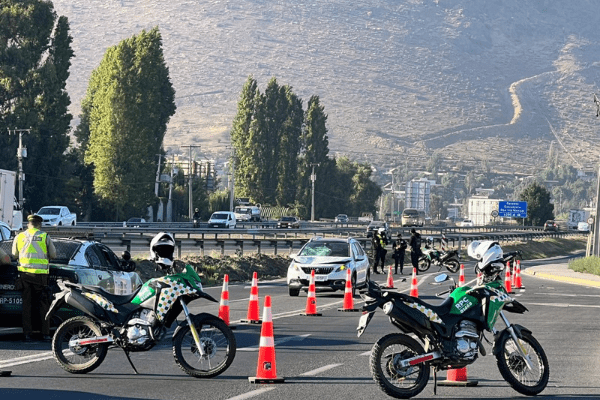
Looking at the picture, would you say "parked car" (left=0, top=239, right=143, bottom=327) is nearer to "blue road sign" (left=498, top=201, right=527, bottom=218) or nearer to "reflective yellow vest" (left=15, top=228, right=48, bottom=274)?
"reflective yellow vest" (left=15, top=228, right=48, bottom=274)

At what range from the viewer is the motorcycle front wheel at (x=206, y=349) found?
13508 mm

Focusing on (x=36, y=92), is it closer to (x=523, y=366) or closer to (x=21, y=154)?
(x=21, y=154)

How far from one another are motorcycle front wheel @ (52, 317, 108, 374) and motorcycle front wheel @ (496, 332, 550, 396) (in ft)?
14.5

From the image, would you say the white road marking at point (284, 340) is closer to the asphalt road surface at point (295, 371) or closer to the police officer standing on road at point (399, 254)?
the asphalt road surface at point (295, 371)

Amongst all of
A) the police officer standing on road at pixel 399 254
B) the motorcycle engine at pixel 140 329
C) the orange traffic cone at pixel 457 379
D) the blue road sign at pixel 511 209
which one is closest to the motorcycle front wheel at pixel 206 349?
the motorcycle engine at pixel 140 329

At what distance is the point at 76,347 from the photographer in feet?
44.9

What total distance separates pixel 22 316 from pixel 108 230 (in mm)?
45524

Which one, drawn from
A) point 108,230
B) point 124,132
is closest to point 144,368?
point 108,230

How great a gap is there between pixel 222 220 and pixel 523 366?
75.2m

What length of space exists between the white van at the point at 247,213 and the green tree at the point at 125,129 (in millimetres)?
15419

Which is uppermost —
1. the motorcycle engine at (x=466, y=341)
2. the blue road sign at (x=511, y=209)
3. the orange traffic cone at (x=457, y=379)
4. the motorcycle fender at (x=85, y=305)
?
the blue road sign at (x=511, y=209)

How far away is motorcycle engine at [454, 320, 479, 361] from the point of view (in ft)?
41.5

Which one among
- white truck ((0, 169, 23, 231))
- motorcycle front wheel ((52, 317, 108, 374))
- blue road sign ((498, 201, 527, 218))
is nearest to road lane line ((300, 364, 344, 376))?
motorcycle front wheel ((52, 317, 108, 374))

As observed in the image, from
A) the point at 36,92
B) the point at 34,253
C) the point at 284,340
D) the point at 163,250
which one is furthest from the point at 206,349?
the point at 36,92
